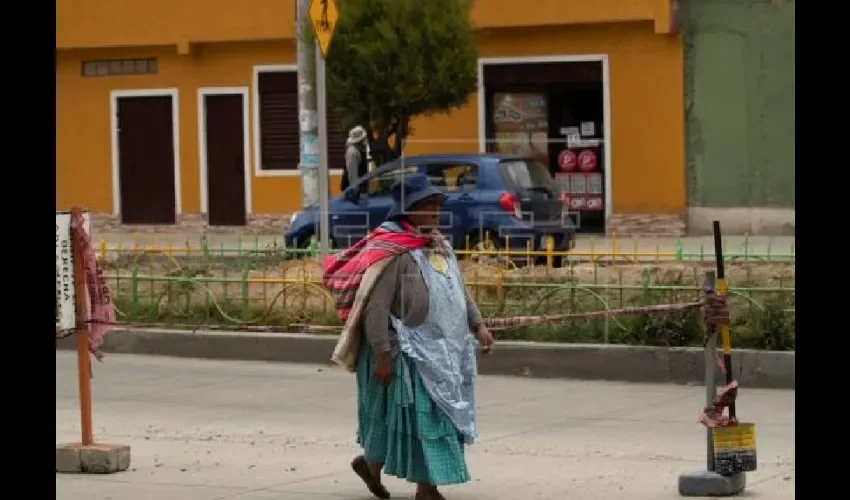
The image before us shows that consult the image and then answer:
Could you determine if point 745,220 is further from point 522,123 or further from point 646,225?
point 522,123

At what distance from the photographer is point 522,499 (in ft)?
30.1

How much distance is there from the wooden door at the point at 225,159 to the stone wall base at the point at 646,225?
700cm

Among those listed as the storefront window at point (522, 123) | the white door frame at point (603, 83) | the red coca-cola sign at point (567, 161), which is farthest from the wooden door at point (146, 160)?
the red coca-cola sign at point (567, 161)

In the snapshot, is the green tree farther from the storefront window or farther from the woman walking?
the woman walking

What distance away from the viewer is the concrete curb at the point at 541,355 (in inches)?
509

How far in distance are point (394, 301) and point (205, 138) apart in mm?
23076

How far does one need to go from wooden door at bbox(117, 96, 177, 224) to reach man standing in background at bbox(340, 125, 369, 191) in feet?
27.5

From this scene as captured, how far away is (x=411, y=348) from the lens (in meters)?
8.78
